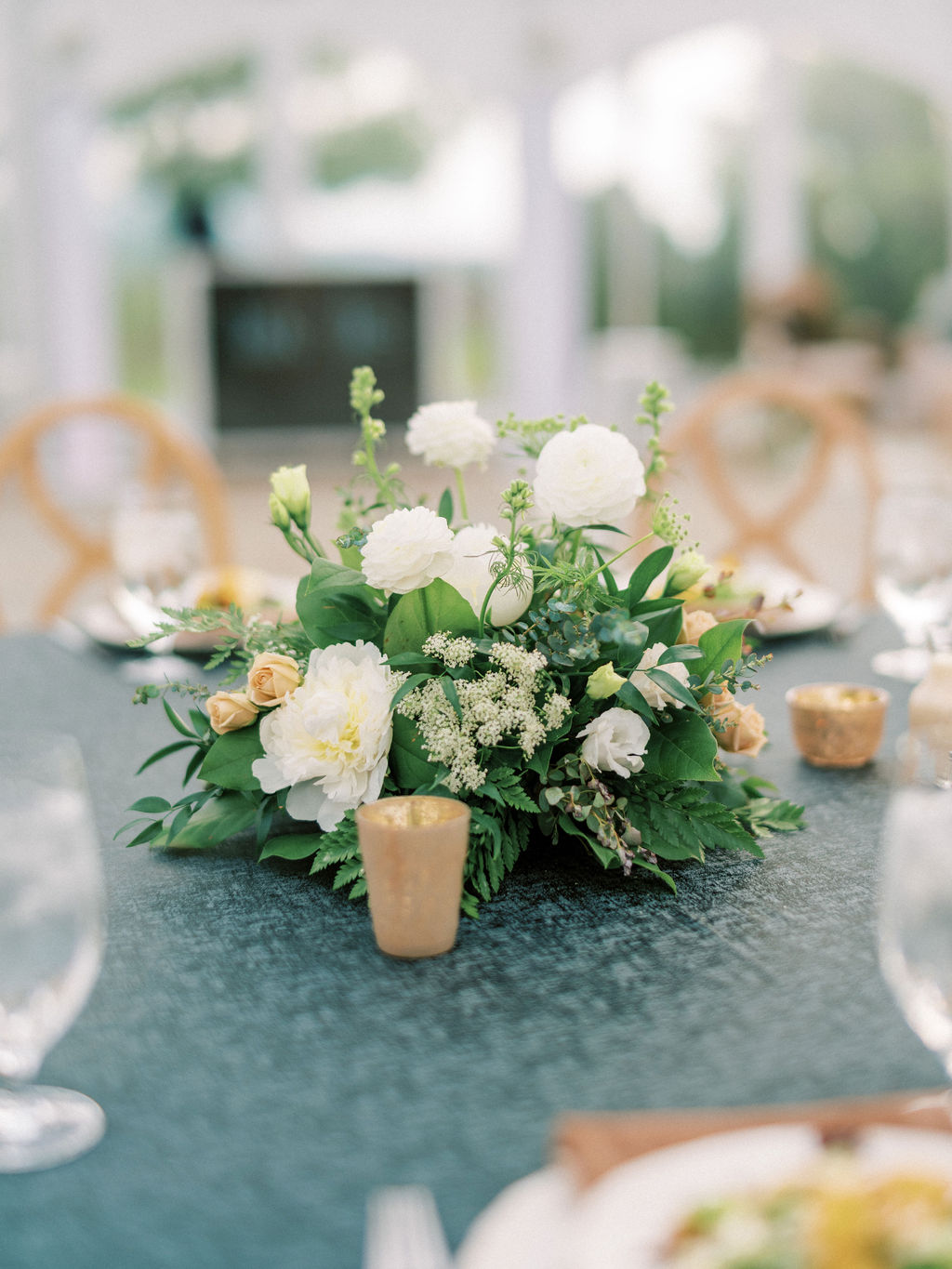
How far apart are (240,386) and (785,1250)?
8860 millimetres

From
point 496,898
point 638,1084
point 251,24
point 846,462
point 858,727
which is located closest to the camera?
point 638,1084

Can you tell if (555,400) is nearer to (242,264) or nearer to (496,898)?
(242,264)

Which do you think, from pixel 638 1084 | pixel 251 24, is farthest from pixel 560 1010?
pixel 251 24

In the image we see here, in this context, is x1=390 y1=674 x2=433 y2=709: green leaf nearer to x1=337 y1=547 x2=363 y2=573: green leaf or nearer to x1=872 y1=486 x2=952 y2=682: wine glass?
x1=337 y1=547 x2=363 y2=573: green leaf

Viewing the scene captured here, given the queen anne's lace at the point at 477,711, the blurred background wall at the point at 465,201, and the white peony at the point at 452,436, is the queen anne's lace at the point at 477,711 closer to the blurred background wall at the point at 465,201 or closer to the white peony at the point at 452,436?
the white peony at the point at 452,436

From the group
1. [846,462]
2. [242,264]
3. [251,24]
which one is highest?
[251,24]

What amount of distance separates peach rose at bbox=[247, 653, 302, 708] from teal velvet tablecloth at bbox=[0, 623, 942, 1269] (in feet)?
0.41

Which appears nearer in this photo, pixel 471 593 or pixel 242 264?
pixel 471 593

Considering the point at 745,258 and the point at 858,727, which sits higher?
the point at 745,258

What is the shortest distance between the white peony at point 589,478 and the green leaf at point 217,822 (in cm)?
29

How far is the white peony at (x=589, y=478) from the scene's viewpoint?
822 millimetres

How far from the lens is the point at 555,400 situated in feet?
28.8

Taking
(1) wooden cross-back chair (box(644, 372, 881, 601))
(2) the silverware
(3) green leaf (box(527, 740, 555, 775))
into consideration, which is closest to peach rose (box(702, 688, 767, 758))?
(3) green leaf (box(527, 740, 555, 775))

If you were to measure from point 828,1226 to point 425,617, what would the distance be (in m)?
0.51
